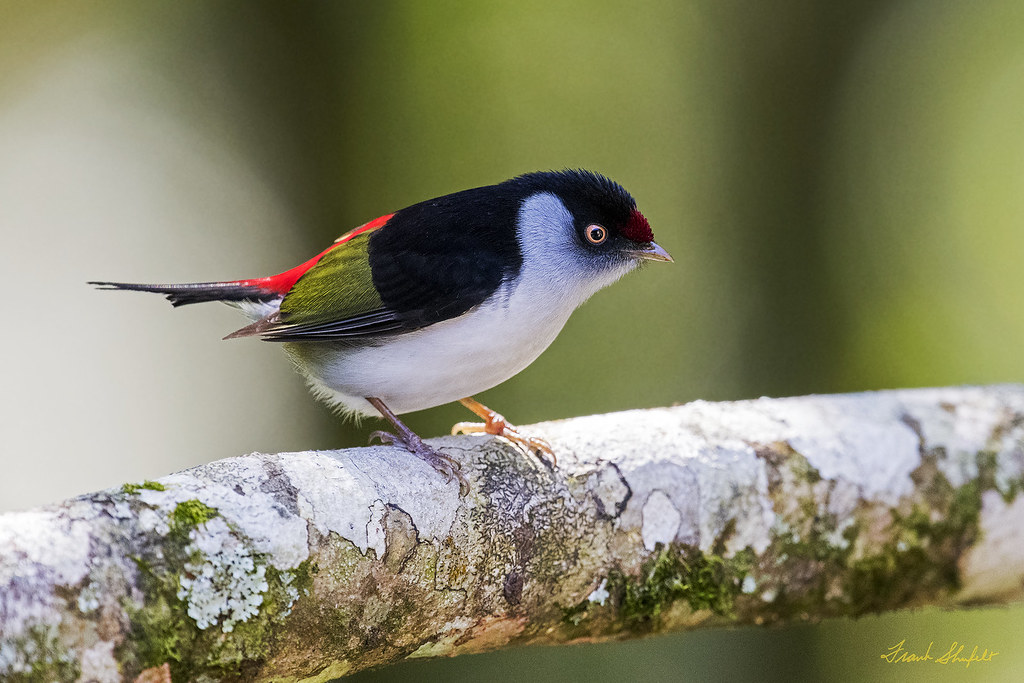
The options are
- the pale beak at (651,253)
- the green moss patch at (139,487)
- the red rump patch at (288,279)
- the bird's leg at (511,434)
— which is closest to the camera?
the green moss patch at (139,487)

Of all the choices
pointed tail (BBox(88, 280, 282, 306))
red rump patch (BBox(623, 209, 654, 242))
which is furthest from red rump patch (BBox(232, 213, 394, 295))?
red rump patch (BBox(623, 209, 654, 242))

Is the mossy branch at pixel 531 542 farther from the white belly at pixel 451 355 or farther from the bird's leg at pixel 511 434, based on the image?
the white belly at pixel 451 355

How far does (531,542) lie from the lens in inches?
100

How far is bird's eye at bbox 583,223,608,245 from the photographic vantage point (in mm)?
3373

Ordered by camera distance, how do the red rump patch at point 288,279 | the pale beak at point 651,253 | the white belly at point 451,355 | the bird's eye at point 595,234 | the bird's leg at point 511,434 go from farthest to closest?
1. the red rump patch at point 288,279
2. the pale beak at point 651,253
3. the bird's eye at point 595,234
4. the white belly at point 451,355
5. the bird's leg at point 511,434

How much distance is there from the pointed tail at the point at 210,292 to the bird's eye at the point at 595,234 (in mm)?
1355

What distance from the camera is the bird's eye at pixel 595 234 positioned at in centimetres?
337

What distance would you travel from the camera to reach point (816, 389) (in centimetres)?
673

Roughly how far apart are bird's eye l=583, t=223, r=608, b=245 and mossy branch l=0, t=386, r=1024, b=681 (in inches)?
28.8

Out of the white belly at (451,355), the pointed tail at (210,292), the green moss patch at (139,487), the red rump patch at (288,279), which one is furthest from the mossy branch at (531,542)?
the pointed tail at (210,292)

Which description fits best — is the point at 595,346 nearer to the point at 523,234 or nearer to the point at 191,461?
the point at 191,461

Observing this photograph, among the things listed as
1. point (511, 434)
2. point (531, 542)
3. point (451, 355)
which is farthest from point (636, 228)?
point (531, 542)

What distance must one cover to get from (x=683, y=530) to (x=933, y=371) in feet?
16.8

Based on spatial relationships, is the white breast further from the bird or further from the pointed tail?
the pointed tail
